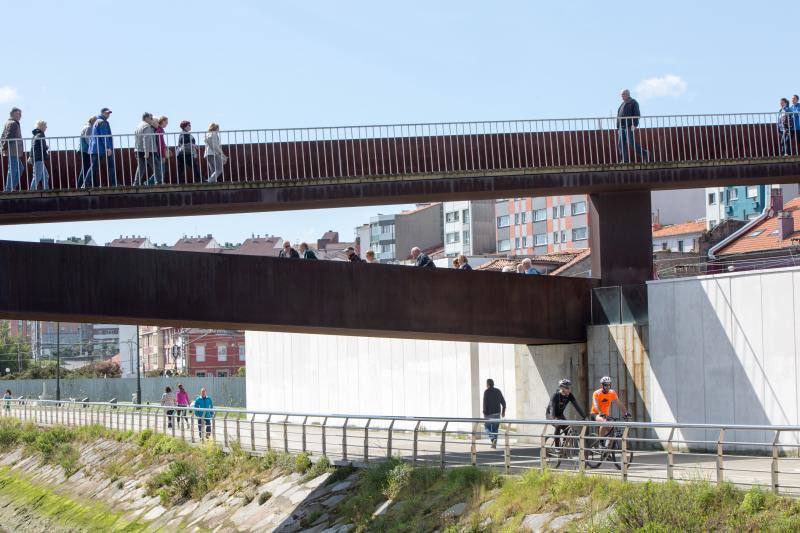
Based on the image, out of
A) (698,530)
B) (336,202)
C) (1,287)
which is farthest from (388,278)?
(698,530)

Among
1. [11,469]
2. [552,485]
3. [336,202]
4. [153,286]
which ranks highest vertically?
[336,202]

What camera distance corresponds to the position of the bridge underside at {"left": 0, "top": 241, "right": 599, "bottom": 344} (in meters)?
26.8

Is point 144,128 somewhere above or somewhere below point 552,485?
above

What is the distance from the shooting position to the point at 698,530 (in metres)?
15.0

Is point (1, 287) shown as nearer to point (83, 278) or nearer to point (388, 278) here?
point (83, 278)

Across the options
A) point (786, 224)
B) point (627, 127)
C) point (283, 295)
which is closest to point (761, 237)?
point (786, 224)

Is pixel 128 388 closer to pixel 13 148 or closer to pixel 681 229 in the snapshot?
pixel 681 229

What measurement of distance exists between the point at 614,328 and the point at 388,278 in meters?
5.51

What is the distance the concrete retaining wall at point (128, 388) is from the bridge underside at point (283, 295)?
45424 millimetres

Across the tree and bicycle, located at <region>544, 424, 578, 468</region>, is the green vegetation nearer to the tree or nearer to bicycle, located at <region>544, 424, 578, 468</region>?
bicycle, located at <region>544, 424, 578, 468</region>

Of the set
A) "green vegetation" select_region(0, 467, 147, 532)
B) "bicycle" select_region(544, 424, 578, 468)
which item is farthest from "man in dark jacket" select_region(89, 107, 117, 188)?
"bicycle" select_region(544, 424, 578, 468)

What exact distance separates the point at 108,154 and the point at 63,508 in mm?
13887

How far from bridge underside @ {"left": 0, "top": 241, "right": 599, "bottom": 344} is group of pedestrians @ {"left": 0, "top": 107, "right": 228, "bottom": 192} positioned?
5.06 ft

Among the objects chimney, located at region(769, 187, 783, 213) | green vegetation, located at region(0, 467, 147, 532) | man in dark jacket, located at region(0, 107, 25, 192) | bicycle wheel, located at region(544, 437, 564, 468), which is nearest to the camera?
bicycle wheel, located at region(544, 437, 564, 468)
